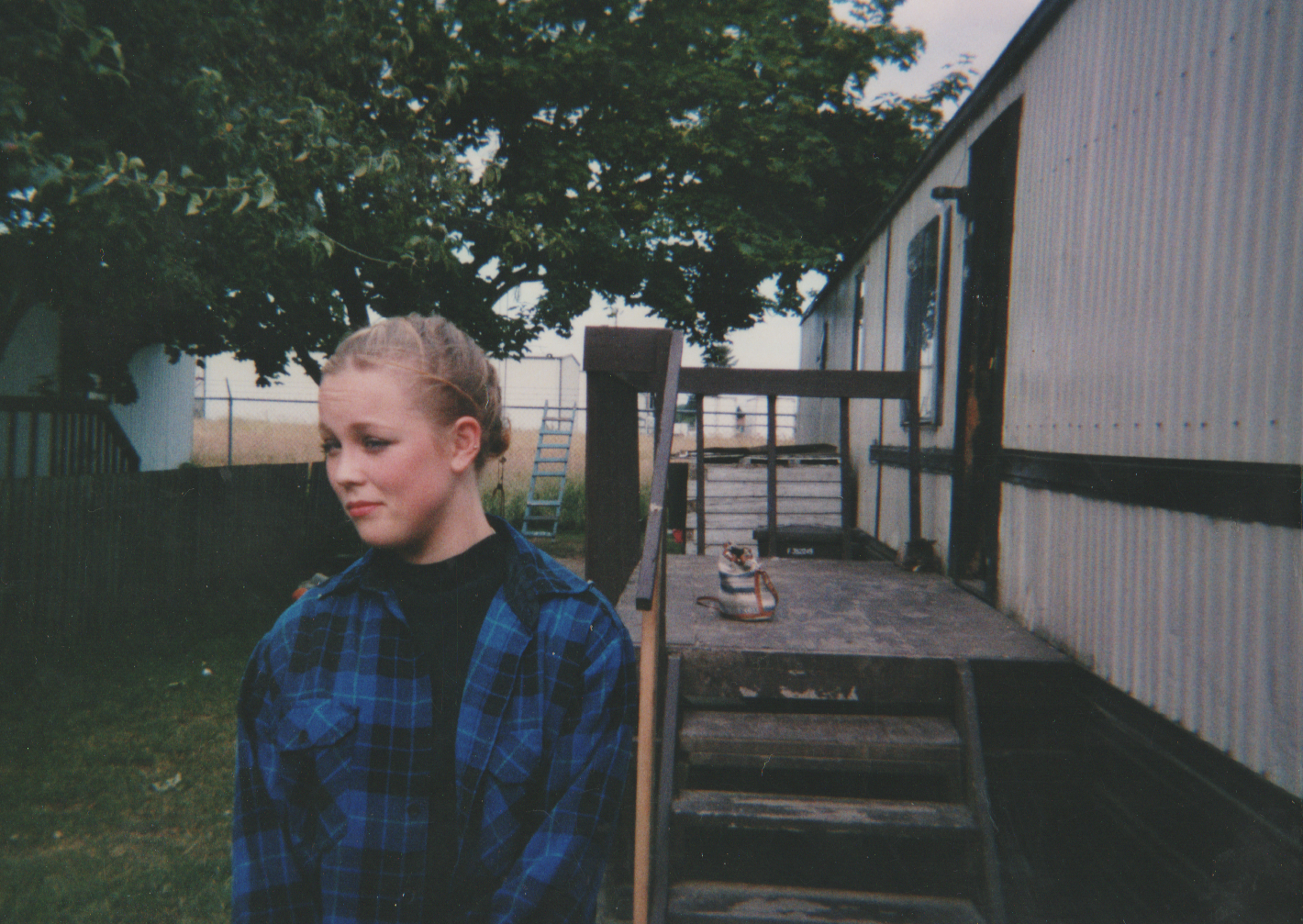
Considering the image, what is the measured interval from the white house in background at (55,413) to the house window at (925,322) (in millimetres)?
7150

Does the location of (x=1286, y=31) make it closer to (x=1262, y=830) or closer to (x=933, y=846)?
(x=1262, y=830)

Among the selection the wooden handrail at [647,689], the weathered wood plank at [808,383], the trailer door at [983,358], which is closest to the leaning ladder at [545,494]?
the weathered wood plank at [808,383]

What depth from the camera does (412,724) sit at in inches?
58.9

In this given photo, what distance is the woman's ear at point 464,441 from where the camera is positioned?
5.16 feet

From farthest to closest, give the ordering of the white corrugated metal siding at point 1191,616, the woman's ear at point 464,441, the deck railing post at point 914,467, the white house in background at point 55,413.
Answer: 1. the white house in background at point 55,413
2. the deck railing post at point 914,467
3. the white corrugated metal siding at point 1191,616
4. the woman's ear at point 464,441

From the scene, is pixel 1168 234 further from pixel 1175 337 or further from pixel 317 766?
pixel 317 766

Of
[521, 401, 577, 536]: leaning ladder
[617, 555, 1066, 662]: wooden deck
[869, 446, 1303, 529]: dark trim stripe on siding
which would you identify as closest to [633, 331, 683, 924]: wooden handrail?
[617, 555, 1066, 662]: wooden deck

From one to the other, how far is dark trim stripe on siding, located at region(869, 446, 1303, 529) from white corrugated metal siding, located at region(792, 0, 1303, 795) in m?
0.04

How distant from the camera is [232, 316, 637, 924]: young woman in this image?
147 centimetres

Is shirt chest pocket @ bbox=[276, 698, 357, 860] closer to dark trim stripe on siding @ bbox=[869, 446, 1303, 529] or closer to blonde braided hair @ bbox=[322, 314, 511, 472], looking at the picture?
blonde braided hair @ bbox=[322, 314, 511, 472]

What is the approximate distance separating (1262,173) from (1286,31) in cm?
36

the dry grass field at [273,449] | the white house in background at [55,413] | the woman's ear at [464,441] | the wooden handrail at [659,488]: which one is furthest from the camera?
the dry grass field at [273,449]

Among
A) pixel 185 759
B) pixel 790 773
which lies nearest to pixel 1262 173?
pixel 790 773

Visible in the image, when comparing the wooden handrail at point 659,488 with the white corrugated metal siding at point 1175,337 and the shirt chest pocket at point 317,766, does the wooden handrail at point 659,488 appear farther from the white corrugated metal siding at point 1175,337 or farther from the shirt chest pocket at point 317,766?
the white corrugated metal siding at point 1175,337
